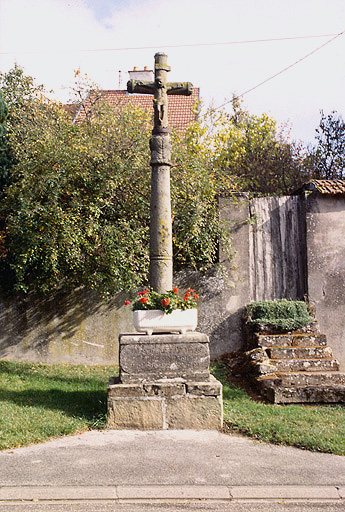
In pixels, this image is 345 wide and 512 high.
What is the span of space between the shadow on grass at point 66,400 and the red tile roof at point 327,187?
5.58 metres

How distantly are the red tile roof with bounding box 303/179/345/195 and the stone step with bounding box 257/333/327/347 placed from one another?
9.38ft

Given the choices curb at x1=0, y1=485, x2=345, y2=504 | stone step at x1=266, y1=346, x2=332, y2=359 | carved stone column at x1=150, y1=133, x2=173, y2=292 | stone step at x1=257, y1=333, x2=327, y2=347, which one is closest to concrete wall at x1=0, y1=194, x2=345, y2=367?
stone step at x1=257, y1=333, x2=327, y2=347

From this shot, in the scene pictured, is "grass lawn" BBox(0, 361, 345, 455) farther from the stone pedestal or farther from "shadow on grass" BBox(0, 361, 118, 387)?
the stone pedestal

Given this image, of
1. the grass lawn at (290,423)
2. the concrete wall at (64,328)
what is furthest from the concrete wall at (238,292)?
the grass lawn at (290,423)


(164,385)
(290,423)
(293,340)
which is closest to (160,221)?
(164,385)

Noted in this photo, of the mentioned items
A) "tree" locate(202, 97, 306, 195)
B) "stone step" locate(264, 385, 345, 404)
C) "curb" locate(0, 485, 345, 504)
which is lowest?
"curb" locate(0, 485, 345, 504)

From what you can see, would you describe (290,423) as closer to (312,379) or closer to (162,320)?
(312,379)

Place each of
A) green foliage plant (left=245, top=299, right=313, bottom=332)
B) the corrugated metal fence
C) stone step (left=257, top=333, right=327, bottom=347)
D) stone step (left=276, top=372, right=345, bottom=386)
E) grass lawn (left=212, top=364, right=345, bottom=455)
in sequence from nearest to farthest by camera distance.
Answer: grass lawn (left=212, top=364, right=345, bottom=455) < stone step (left=276, top=372, right=345, bottom=386) < stone step (left=257, top=333, right=327, bottom=347) < green foliage plant (left=245, top=299, right=313, bottom=332) < the corrugated metal fence

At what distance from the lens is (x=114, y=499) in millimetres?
3908

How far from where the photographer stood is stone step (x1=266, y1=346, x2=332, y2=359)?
8.28 m

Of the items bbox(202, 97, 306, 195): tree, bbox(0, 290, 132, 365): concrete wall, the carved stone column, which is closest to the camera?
the carved stone column

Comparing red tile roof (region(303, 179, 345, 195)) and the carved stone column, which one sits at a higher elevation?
red tile roof (region(303, 179, 345, 195))

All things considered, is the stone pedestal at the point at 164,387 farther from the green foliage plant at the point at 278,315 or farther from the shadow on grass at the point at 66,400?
the green foliage plant at the point at 278,315

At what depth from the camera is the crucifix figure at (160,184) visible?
6629 mm
